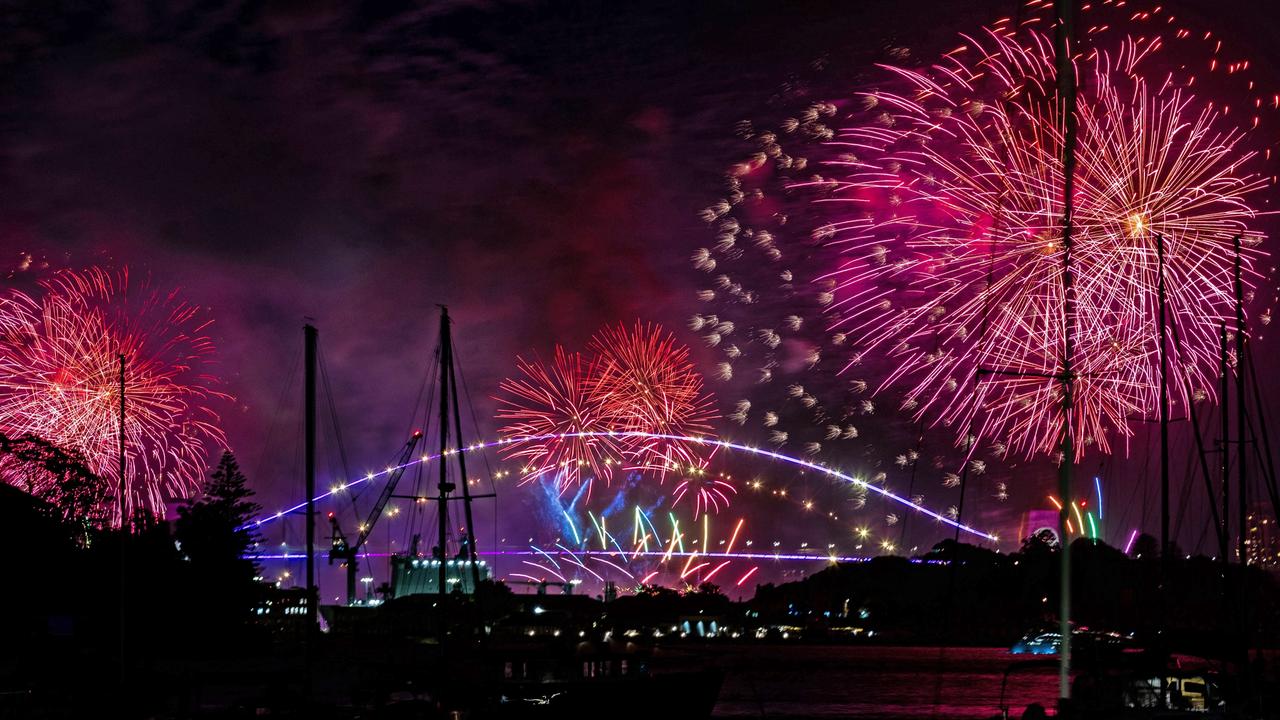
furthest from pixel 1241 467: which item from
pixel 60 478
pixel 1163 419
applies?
pixel 60 478

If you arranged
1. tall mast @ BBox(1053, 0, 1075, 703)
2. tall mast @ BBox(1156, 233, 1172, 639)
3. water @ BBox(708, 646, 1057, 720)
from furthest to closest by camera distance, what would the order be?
water @ BBox(708, 646, 1057, 720), tall mast @ BBox(1156, 233, 1172, 639), tall mast @ BBox(1053, 0, 1075, 703)

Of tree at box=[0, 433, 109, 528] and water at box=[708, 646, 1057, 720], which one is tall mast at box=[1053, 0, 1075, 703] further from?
tree at box=[0, 433, 109, 528]

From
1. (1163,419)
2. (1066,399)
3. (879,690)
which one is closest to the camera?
(1066,399)

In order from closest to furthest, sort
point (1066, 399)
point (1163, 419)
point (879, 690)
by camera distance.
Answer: point (1066, 399)
point (1163, 419)
point (879, 690)

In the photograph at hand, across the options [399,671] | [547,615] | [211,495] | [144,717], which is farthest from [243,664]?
[211,495]

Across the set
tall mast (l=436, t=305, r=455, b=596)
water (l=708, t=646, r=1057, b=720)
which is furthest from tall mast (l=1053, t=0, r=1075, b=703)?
tall mast (l=436, t=305, r=455, b=596)

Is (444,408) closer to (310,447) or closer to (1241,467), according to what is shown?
(310,447)

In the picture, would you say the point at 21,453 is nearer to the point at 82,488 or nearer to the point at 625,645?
the point at 82,488

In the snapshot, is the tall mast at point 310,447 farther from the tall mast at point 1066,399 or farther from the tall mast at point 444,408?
the tall mast at point 1066,399
